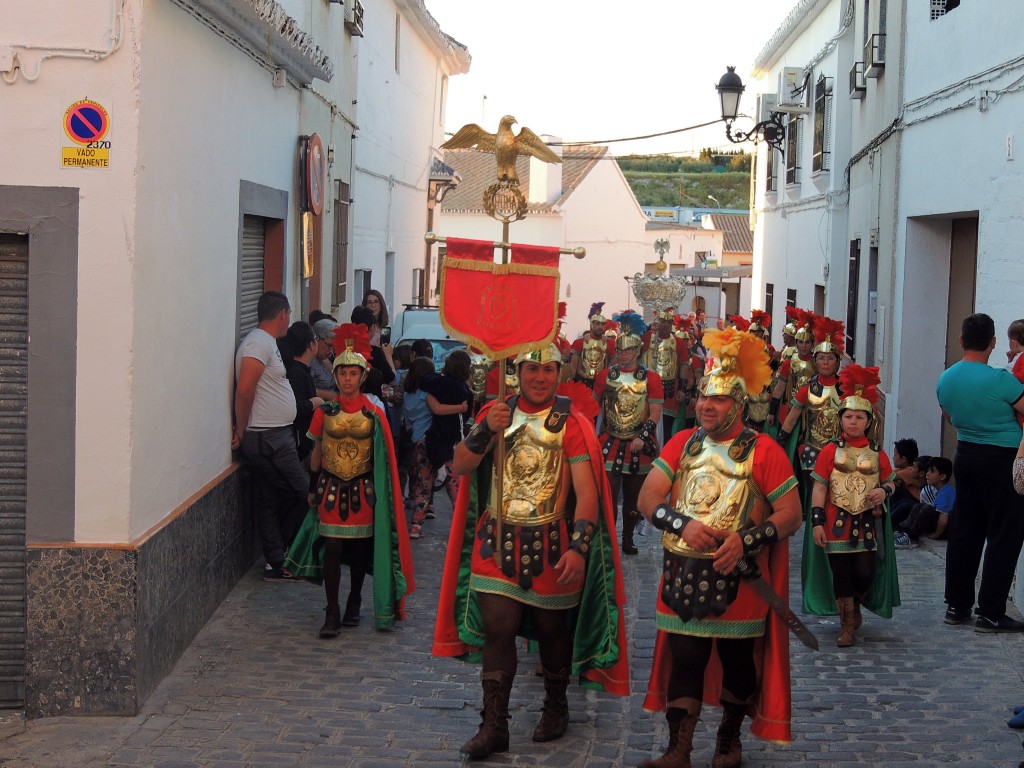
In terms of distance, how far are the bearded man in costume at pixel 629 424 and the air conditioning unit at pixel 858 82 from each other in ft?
25.2

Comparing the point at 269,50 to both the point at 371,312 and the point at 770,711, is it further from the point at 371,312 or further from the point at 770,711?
the point at 770,711

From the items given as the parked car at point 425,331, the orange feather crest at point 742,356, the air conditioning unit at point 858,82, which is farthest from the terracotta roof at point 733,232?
the orange feather crest at point 742,356

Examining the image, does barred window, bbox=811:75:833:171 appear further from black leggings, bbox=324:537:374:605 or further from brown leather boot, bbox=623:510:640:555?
black leggings, bbox=324:537:374:605

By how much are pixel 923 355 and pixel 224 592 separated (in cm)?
760

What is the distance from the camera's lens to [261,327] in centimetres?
927

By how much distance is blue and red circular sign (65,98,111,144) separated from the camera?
622cm

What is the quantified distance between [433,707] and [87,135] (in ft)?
10.9

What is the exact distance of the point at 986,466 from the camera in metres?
8.37

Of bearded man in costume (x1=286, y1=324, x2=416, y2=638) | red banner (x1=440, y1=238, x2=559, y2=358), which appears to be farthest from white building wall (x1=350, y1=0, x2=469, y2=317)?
red banner (x1=440, y1=238, x2=559, y2=358)

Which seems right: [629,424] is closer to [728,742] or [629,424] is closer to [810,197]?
[728,742]

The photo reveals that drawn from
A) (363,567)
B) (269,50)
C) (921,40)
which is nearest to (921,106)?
(921,40)

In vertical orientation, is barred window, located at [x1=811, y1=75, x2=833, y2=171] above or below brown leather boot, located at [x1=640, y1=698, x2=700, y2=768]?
above

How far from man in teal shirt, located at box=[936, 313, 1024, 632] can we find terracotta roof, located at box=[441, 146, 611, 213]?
35665 millimetres

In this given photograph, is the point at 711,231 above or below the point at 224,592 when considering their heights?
above
